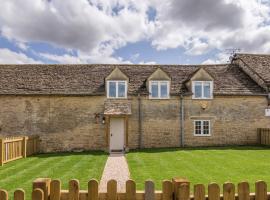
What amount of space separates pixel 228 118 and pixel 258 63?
737cm

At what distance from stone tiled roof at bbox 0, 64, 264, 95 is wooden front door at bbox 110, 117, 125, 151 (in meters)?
2.48

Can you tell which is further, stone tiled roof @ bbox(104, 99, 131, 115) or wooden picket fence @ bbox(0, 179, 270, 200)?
stone tiled roof @ bbox(104, 99, 131, 115)

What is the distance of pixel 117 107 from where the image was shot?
83.5ft

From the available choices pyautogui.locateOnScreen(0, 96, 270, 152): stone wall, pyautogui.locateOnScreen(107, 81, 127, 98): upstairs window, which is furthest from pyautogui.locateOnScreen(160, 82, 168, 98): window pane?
pyautogui.locateOnScreen(107, 81, 127, 98): upstairs window

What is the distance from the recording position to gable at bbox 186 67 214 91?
88.0 feet

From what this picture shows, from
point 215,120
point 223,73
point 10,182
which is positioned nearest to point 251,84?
point 223,73

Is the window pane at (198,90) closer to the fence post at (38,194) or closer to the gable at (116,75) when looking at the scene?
the gable at (116,75)

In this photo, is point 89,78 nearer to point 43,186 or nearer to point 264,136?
point 264,136

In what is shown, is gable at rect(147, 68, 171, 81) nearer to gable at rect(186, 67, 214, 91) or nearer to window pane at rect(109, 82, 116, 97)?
gable at rect(186, 67, 214, 91)

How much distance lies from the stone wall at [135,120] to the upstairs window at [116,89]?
30.1 inches

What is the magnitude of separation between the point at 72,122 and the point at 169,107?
310 inches

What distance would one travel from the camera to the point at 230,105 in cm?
2688

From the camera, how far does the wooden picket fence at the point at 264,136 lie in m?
25.5

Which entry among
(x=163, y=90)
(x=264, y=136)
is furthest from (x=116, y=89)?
(x=264, y=136)
